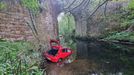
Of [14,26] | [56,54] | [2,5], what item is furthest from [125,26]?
[2,5]

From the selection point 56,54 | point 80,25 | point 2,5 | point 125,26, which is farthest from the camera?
point 80,25

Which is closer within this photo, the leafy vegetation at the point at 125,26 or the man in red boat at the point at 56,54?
the man in red boat at the point at 56,54

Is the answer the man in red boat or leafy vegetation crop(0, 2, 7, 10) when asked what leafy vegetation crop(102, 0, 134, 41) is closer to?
the man in red boat

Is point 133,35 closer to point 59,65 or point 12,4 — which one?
point 59,65

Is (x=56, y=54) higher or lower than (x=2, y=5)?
lower

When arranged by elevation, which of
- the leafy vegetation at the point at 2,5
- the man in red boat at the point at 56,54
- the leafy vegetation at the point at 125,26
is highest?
the leafy vegetation at the point at 2,5

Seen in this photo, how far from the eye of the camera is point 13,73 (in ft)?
15.4

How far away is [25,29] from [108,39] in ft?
33.9

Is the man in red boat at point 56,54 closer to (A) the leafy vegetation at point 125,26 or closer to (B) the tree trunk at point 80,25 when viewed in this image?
(A) the leafy vegetation at point 125,26

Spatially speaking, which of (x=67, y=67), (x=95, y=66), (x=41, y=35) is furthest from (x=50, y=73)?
(x=41, y=35)

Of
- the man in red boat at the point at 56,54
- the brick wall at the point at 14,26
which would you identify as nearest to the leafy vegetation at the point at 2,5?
the brick wall at the point at 14,26

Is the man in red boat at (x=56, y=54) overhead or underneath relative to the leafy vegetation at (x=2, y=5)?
underneath

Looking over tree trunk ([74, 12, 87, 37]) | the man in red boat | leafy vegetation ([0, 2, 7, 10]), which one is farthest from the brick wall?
tree trunk ([74, 12, 87, 37])

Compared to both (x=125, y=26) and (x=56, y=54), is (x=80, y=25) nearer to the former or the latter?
(x=125, y=26)
